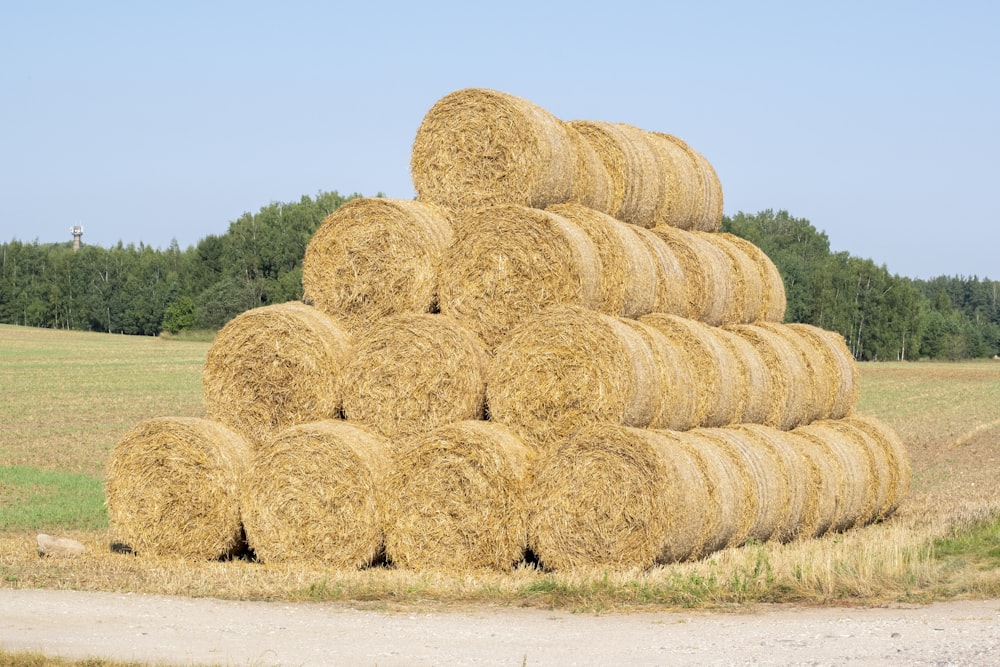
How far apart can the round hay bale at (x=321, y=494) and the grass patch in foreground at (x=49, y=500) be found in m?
3.54

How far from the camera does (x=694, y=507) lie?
11.1 m

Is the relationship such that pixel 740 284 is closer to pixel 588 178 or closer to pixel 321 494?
pixel 588 178

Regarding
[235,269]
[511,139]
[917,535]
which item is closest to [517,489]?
[511,139]

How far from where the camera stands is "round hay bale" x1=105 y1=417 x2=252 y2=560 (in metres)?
12.5

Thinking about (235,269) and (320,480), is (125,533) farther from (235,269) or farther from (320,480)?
(235,269)

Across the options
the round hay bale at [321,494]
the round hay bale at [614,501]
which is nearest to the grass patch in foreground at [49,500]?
the round hay bale at [321,494]

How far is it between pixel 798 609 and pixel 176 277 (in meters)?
93.4

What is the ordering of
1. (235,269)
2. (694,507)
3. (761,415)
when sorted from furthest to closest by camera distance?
1. (235,269)
2. (761,415)
3. (694,507)

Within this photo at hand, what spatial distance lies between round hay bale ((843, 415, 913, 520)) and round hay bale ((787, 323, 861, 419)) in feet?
0.72

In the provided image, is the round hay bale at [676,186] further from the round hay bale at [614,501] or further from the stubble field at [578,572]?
the round hay bale at [614,501]

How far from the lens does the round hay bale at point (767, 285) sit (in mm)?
15539

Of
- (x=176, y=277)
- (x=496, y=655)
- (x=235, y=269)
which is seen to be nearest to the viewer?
(x=496, y=655)

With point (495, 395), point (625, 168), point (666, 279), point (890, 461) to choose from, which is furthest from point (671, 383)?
point (890, 461)

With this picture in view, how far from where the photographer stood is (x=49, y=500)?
1661cm
